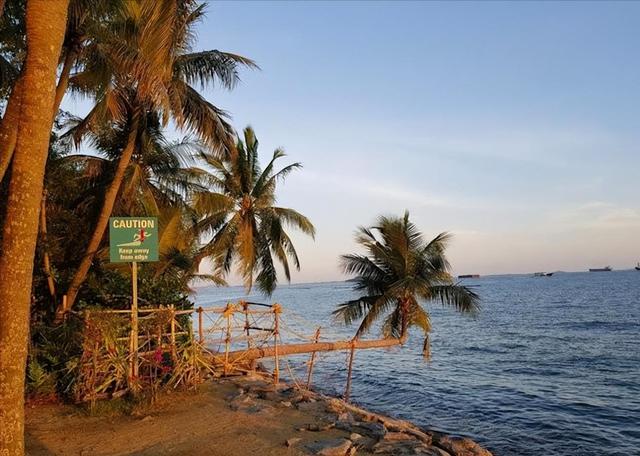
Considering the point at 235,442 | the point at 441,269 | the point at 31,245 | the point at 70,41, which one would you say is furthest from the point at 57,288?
the point at 441,269

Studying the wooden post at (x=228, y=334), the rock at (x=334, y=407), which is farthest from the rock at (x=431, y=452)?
the wooden post at (x=228, y=334)

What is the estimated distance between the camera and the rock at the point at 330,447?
726 centimetres

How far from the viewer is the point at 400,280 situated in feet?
54.5

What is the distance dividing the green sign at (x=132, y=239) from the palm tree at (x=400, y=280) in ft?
28.5

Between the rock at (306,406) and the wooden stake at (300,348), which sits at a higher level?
the wooden stake at (300,348)

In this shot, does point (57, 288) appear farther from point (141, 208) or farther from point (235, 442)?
point (235, 442)

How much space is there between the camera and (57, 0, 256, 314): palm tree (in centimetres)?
862

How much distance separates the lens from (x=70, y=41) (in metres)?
11.2

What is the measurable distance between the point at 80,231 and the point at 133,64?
608 centimetres

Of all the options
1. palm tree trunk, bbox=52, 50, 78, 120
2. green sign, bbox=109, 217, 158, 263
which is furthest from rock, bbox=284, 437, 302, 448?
palm tree trunk, bbox=52, 50, 78, 120

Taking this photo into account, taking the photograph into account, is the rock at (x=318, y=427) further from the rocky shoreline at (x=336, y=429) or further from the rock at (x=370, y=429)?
the rock at (x=370, y=429)

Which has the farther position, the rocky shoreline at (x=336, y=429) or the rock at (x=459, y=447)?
the rock at (x=459, y=447)

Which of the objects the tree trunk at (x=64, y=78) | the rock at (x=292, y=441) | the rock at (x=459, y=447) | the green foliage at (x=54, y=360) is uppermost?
the tree trunk at (x=64, y=78)

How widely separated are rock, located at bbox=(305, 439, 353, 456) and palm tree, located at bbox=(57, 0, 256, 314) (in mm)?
6821
